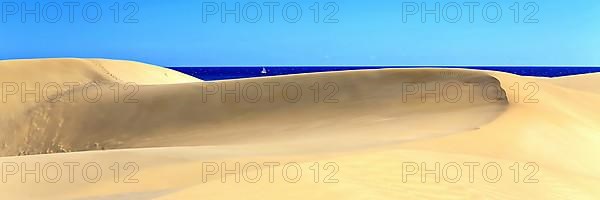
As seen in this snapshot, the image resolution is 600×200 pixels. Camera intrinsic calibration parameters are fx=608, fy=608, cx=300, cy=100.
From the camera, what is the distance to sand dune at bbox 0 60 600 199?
16.0 feet

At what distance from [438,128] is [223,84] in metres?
6.55

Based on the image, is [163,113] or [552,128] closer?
[552,128]

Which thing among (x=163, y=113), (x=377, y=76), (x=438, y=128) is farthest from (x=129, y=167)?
(x=377, y=76)

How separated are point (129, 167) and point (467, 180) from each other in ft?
9.79

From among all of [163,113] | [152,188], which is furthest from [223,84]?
[152,188]

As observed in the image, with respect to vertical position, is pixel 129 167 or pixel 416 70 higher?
pixel 416 70

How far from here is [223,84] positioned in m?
13.5

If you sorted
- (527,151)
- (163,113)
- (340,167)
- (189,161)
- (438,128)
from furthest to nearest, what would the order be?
(163,113) → (438,128) → (527,151) → (189,161) → (340,167)

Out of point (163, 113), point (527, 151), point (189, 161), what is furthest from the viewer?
point (163, 113)

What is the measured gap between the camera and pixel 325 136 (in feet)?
27.1

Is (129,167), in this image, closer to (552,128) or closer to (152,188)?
(152,188)

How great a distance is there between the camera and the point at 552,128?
853 centimetres

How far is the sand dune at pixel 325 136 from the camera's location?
192 inches

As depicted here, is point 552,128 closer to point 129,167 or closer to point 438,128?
point 438,128
